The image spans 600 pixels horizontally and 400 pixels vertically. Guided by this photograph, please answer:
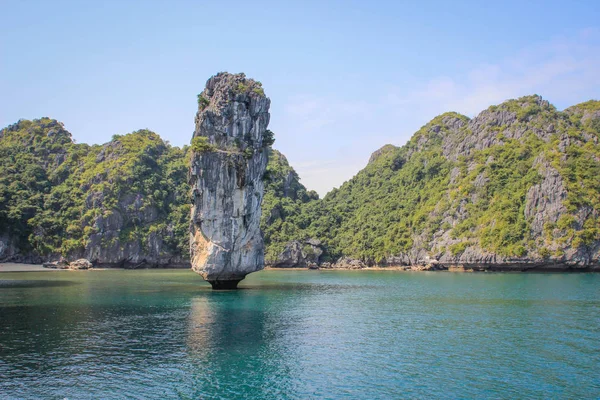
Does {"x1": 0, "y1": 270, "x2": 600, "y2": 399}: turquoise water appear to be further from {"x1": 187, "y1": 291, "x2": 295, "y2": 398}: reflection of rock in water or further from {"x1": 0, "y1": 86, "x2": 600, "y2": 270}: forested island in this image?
{"x1": 0, "y1": 86, "x2": 600, "y2": 270}: forested island

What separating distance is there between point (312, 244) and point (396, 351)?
105 m

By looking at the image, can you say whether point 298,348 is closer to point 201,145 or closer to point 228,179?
point 228,179

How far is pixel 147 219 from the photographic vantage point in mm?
129875

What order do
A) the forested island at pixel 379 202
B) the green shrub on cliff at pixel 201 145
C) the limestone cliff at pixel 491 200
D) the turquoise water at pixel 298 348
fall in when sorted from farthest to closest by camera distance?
the forested island at pixel 379 202 < the limestone cliff at pixel 491 200 < the green shrub on cliff at pixel 201 145 < the turquoise water at pixel 298 348

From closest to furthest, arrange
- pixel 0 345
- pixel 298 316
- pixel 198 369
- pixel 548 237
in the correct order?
pixel 198 369, pixel 0 345, pixel 298 316, pixel 548 237

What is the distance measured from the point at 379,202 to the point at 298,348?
121424 mm

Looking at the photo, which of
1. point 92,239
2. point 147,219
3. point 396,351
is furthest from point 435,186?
point 396,351

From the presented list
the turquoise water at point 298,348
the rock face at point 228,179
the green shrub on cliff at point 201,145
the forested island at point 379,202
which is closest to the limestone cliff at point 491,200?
the forested island at point 379,202

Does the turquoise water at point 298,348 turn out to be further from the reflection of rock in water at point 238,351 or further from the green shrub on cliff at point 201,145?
the green shrub on cliff at point 201,145

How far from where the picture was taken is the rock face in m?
51.9

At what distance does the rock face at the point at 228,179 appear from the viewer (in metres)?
51.9

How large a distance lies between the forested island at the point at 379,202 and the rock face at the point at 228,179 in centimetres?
4035

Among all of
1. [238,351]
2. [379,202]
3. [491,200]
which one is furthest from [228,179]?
[379,202]

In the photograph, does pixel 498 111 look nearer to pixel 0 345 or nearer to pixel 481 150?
pixel 481 150
